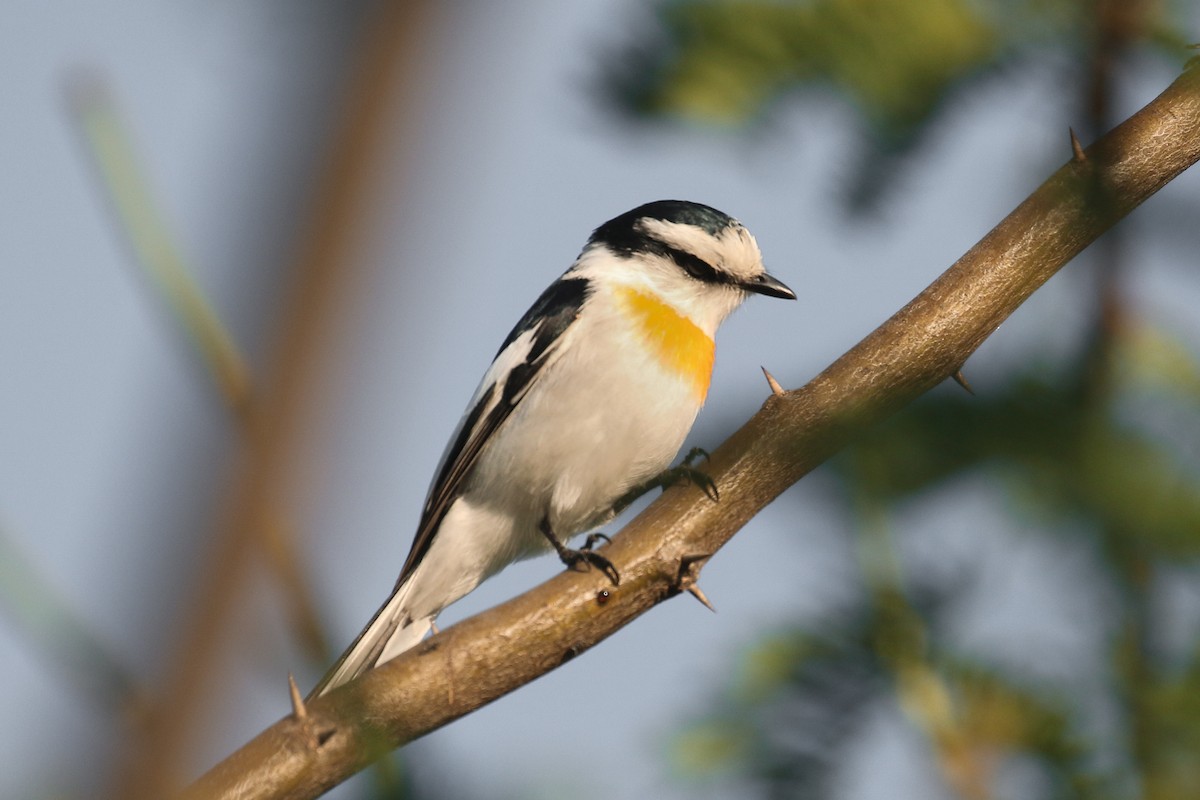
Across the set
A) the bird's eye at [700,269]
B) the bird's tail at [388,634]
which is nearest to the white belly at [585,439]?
the bird's tail at [388,634]

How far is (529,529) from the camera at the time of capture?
5363 millimetres

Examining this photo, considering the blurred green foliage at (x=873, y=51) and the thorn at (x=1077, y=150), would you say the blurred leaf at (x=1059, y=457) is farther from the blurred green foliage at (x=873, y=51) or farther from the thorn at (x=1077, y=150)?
the thorn at (x=1077, y=150)

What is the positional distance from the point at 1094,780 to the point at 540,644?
1.80m

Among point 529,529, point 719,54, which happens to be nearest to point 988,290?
point 719,54

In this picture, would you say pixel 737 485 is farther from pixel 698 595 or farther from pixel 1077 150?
pixel 1077 150

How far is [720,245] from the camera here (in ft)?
19.2

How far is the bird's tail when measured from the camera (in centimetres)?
505

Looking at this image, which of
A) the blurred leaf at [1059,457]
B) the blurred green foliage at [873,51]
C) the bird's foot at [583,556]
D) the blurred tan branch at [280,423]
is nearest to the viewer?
the blurred tan branch at [280,423]

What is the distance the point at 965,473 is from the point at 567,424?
356 centimetres

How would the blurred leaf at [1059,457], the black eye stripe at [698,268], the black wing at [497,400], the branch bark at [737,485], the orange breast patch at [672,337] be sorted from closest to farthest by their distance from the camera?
the blurred leaf at [1059,457]
the branch bark at [737,485]
the orange breast patch at [672,337]
the black wing at [497,400]
the black eye stripe at [698,268]

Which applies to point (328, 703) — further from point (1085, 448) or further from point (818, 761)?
point (1085, 448)

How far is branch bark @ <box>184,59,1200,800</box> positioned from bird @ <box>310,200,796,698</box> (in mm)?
1459

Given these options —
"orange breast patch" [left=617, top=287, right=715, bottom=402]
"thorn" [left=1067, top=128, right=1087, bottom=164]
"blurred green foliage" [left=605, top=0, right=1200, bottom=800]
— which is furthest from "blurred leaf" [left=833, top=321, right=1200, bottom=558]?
"orange breast patch" [left=617, top=287, right=715, bottom=402]

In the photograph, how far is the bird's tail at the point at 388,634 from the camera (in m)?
5.05
